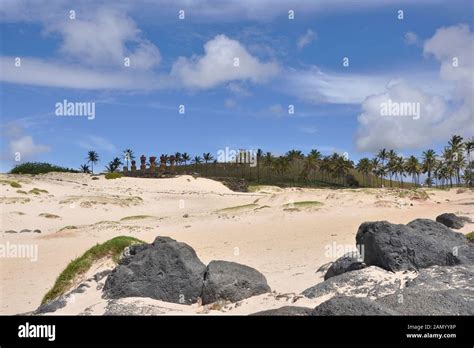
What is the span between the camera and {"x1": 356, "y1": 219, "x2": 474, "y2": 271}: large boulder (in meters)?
10.9

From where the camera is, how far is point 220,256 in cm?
1878

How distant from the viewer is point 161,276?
1071cm

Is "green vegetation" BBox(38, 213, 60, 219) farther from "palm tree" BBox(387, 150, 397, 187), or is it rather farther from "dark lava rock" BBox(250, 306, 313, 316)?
"palm tree" BBox(387, 150, 397, 187)

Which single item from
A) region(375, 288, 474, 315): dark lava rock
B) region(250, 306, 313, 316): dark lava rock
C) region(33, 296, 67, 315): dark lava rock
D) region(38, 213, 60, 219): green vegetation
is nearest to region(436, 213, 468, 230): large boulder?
region(375, 288, 474, 315): dark lava rock

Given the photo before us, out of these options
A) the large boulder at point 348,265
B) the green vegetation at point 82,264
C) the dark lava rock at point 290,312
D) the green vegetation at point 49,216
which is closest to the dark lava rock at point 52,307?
the green vegetation at point 82,264

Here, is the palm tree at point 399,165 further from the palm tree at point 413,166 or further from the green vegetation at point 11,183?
the green vegetation at point 11,183

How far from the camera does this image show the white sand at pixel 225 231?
15.3 meters

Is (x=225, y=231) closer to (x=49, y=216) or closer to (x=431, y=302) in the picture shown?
(x=431, y=302)

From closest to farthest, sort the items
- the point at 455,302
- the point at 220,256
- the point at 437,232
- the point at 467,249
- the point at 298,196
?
the point at 455,302
the point at 467,249
the point at 437,232
the point at 220,256
the point at 298,196

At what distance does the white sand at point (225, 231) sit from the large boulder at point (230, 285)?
0.42 m
